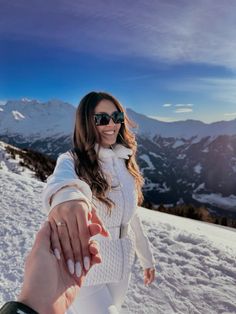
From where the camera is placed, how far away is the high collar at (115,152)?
2.13 m

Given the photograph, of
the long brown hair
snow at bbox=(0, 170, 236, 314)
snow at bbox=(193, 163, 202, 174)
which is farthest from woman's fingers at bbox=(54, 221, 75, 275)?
snow at bbox=(193, 163, 202, 174)

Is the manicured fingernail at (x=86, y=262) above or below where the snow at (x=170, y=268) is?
above

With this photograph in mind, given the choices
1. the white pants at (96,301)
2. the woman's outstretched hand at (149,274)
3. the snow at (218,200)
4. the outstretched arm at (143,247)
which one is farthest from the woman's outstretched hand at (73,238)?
the snow at (218,200)

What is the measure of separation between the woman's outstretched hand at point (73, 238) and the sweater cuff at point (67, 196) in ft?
0.20

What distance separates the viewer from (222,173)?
177 m

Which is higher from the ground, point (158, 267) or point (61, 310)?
point (61, 310)

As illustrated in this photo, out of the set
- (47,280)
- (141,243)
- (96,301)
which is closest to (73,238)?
(47,280)

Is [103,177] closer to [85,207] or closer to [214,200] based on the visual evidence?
[85,207]

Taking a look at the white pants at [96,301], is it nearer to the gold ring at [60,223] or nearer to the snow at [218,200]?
the gold ring at [60,223]

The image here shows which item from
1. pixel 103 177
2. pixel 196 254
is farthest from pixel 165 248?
pixel 103 177

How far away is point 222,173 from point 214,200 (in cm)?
3352

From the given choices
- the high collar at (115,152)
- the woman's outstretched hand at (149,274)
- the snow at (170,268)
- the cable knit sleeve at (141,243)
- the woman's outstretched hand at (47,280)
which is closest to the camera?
the woman's outstretched hand at (47,280)

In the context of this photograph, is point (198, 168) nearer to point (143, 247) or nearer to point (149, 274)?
point (149, 274)

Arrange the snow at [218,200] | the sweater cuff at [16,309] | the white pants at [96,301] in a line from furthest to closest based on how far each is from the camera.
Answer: the snow at [218,200], the white pants at [96,301], the sweater cuff at [16,309]
